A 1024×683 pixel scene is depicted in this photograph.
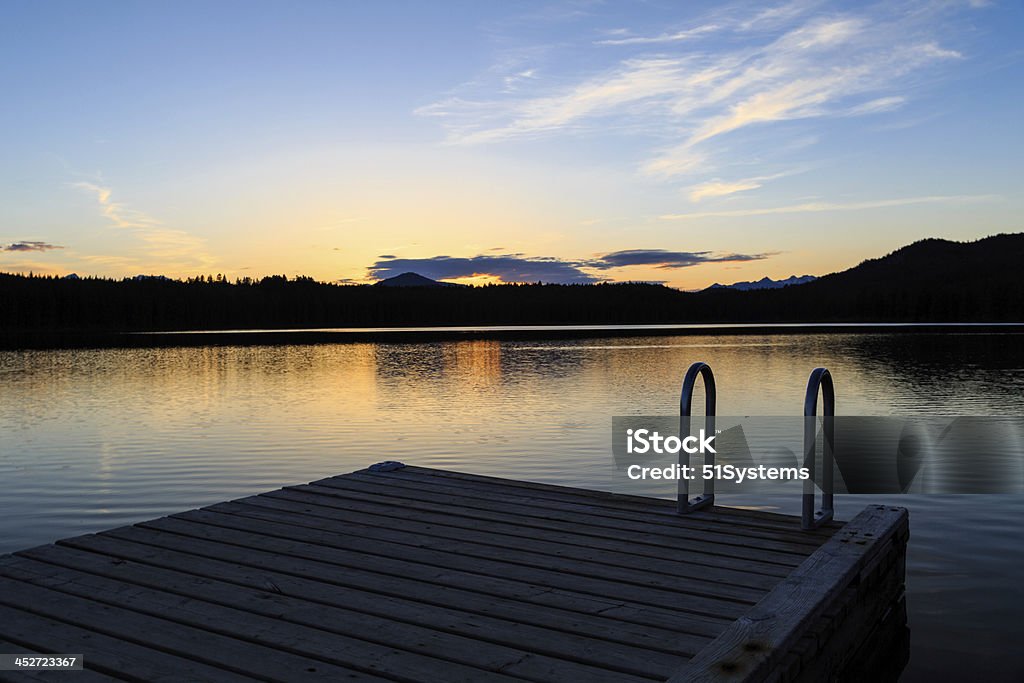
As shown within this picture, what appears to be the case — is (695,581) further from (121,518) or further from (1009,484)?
(1009,484)

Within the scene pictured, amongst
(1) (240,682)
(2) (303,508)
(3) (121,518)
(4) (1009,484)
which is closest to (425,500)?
(2) (303,508)

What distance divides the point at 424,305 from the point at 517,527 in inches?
4997

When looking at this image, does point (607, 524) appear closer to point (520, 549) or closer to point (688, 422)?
point (520, 549)

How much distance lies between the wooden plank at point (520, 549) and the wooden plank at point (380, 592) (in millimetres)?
521

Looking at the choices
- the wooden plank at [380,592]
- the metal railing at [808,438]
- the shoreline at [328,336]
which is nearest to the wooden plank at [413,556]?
the wooden plank at [380,592]

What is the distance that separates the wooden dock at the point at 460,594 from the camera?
362 centimetres

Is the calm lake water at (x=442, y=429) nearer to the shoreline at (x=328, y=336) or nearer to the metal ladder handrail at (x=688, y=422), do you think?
the metal ladder handrail at (x=688, y=422)

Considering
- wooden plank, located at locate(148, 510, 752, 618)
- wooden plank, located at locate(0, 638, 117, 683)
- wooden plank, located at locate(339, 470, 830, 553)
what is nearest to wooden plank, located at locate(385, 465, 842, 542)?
wooden plank, located at locate(339, 470, 830, 553)

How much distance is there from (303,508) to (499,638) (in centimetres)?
328

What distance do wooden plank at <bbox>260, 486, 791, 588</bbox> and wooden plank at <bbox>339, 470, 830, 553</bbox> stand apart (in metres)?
0.41

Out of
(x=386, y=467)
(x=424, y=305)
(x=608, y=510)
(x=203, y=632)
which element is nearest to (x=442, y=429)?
(x=386, y=467)

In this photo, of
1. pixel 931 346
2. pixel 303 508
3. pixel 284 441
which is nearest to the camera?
pixel 303 508

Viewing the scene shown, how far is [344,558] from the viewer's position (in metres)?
5.22

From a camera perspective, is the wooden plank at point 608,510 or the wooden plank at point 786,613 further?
the wooden plank at point 608,510
